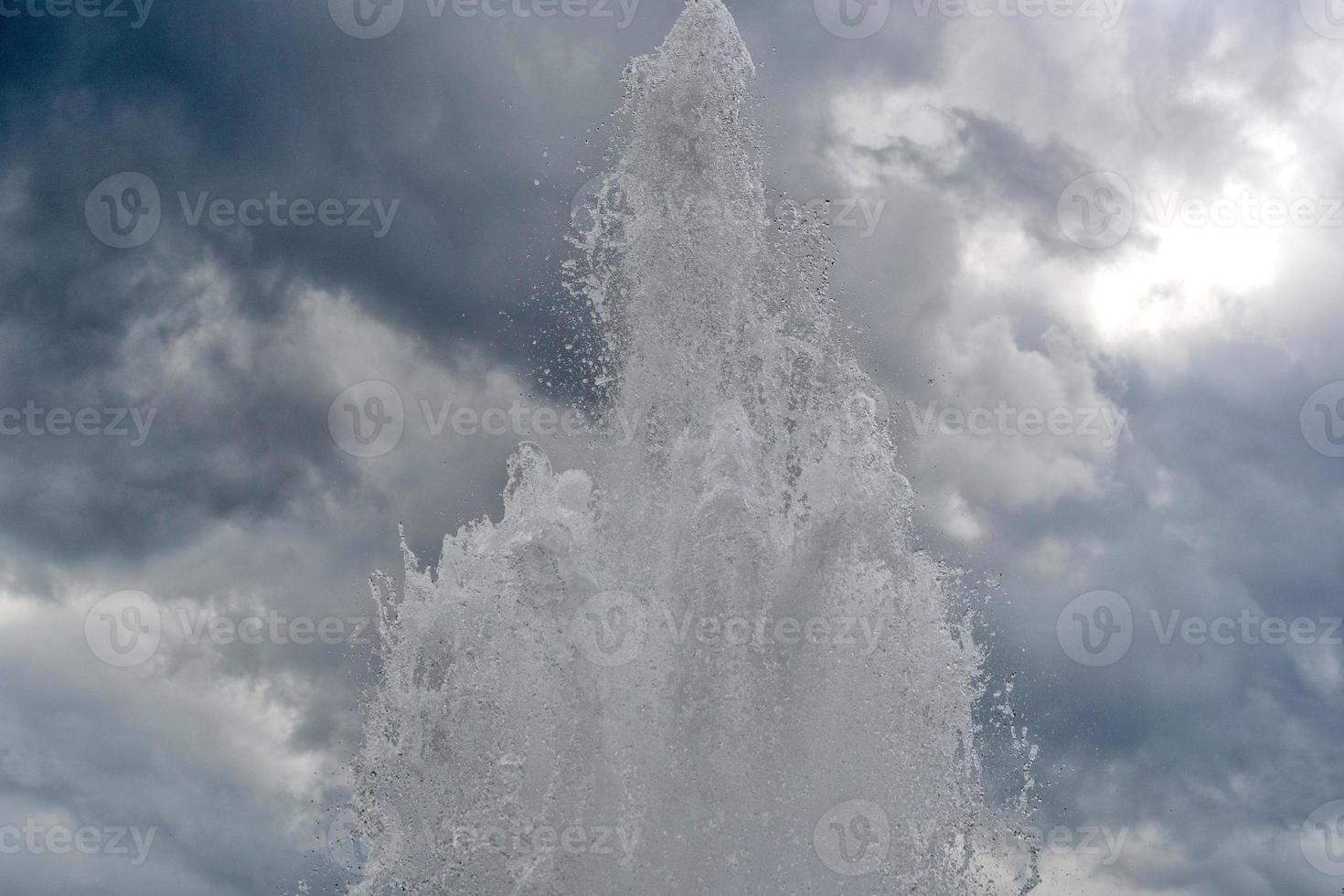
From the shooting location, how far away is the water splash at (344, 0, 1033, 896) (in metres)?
18.3

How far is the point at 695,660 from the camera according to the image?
19109 mm

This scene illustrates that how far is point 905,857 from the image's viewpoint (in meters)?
19.4

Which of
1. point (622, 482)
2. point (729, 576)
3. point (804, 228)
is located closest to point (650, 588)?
point (729, 576)

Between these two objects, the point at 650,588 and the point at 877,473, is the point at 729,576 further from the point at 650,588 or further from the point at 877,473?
the point at 877,473

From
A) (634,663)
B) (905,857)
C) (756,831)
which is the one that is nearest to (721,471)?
(634,663)

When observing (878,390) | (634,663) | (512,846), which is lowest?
(512,846)

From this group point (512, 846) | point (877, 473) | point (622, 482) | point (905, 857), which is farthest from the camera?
point (622, 482)

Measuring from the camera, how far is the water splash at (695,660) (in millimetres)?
18266

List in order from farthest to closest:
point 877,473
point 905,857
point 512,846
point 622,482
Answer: point 622,482 < point 877,473 < point 905,857 < point 512,846

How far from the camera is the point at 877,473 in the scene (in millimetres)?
21062

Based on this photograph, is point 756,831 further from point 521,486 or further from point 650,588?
point 521,486

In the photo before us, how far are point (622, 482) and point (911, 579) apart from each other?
6.06 metres

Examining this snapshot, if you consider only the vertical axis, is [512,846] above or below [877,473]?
below

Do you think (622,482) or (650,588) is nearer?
(650,588)
